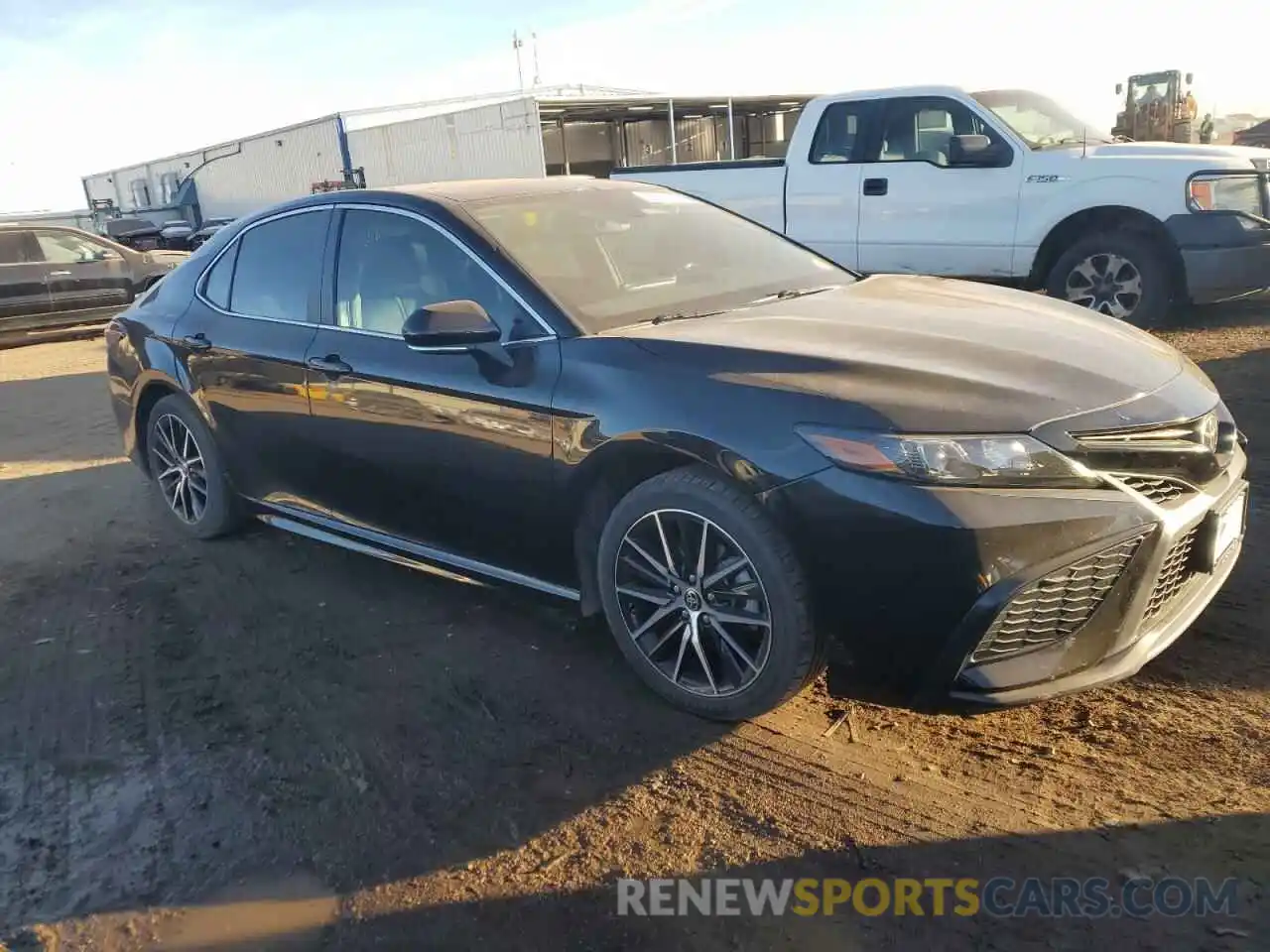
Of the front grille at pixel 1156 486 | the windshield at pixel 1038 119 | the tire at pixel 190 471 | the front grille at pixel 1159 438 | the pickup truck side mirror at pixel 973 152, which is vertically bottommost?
the tire at pixel 190 471

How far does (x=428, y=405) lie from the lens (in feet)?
11.5

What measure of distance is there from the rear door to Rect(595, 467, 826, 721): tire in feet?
40.7

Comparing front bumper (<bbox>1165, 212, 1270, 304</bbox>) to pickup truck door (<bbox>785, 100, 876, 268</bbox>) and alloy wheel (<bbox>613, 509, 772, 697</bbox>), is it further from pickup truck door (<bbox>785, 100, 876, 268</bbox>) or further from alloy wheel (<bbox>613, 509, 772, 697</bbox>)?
alloy wheel (<bbox>613, 509, 772, 697</bbox>)

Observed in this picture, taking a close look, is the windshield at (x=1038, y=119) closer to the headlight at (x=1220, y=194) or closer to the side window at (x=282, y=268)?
the headlight at (x=1220, y=194)

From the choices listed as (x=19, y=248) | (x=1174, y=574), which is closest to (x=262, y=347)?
(x=1174, y=574)

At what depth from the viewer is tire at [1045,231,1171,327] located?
7520mm

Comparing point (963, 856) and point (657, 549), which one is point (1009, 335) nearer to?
point (657, 549)

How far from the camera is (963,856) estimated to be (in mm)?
2410

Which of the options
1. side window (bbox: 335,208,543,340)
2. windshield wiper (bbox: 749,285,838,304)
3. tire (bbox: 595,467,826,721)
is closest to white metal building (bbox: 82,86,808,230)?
Answer: side window (bbox: 335,208,543,340)

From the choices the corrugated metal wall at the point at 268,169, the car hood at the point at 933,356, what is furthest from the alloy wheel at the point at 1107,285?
the corrugated metal wall at the point at 268,169

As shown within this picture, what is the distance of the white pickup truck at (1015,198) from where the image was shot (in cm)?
734

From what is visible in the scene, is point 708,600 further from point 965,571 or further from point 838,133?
point 838,133

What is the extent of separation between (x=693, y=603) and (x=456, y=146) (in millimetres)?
27738

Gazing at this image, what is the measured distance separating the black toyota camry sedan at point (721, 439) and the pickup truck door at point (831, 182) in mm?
4772
